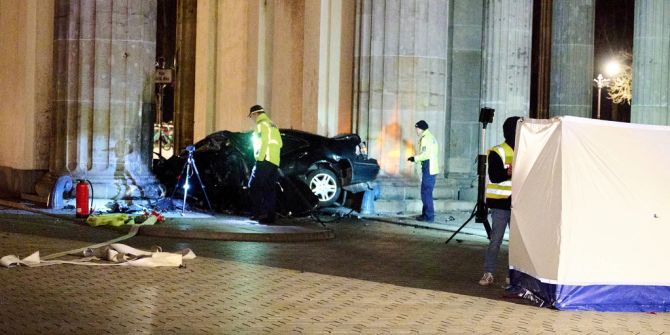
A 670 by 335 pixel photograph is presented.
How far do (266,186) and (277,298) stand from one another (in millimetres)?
8005

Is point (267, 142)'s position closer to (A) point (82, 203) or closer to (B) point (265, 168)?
(B) point (265, 168)

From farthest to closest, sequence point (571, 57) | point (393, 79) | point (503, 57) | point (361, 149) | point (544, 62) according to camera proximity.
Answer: point (544, 62) → point (571, 57) → point (503, 57) → point (393, 79) → point (361, 149)

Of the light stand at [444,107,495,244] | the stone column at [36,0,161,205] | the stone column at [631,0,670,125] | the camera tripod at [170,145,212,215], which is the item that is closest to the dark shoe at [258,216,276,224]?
the camera tripod at [170,145,212,215]

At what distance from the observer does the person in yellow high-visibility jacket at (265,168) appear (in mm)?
19359

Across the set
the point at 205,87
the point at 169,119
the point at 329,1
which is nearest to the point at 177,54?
the point at 205,87

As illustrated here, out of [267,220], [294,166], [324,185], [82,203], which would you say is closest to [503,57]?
[324,185]

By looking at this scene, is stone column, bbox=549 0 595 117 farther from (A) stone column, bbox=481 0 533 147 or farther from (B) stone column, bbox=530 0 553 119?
(A) stone column, bbox=481 0 533 147

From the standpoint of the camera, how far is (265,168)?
19516 millimetres

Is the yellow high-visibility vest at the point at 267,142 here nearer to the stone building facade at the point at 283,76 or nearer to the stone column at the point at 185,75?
the stone building facade at the point at 283,76

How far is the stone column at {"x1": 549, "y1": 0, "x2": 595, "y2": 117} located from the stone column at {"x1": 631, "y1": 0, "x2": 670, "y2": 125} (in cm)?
145

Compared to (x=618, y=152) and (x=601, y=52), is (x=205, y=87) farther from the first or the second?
(x=601, y=52)

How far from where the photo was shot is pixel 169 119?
53031 mm

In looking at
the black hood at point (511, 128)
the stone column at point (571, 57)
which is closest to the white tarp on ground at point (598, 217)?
the black hood at point (511, 128)

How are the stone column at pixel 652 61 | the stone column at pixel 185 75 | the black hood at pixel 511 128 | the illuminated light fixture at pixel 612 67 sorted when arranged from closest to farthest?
the black hood at pixel 511 128 < the stone column at pixel 652 61 < the stone column at pixel 185 75 < the illuminated light fixture at pixel 612 67
